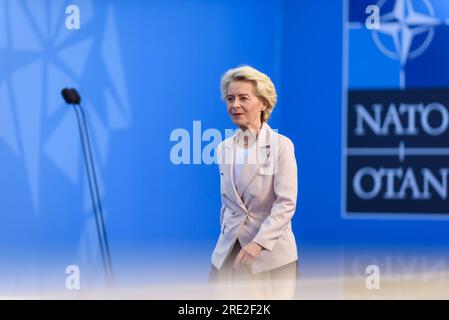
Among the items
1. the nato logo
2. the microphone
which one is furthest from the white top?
the microphone

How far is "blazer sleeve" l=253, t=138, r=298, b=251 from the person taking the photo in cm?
385

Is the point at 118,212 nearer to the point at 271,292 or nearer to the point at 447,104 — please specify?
the point at 271,292

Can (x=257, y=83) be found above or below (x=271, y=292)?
above

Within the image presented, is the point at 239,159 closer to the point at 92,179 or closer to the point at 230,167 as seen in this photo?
the point at 230,167

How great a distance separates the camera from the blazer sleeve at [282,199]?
3.85 meters

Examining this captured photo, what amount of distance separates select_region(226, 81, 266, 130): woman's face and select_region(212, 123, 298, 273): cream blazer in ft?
0.11

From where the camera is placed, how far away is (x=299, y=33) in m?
3.99

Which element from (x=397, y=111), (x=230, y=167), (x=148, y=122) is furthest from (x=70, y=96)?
(x=397, y=111)

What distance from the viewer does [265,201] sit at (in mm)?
3879

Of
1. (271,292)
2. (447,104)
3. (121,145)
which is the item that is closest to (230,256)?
(271,292)

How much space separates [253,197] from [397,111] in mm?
455

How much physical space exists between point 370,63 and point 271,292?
2.12 ft

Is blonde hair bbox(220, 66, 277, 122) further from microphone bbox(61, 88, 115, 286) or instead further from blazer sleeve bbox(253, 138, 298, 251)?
microphone bbox(61, 88, 115, 286)

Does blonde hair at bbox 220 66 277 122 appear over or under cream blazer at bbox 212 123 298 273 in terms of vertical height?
over
